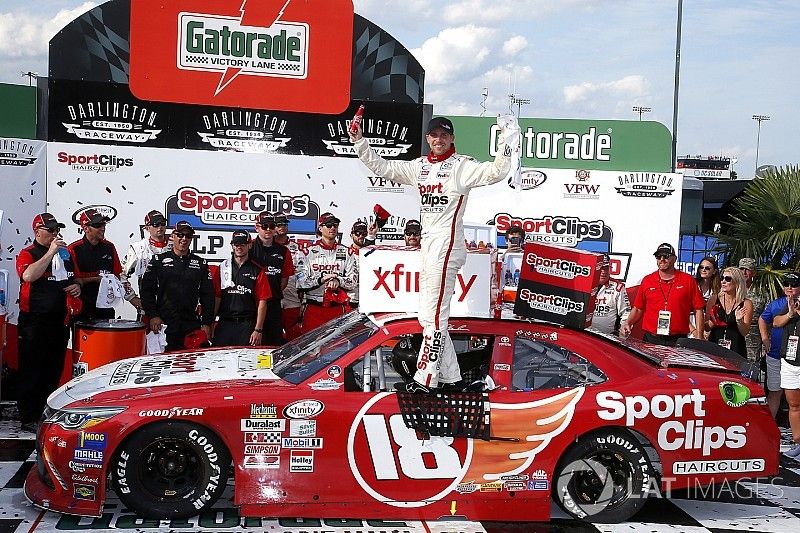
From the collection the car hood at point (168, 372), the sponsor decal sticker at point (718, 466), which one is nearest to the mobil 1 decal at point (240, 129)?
the car hood at point (168, 372)

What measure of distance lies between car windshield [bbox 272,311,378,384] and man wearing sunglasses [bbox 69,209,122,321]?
102 inches

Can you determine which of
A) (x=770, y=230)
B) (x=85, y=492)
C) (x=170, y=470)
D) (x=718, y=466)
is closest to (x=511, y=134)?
(x=718, y=466)

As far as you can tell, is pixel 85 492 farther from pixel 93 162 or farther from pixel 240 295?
pixel 93 162

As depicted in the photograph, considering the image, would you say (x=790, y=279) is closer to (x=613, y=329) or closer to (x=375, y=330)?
(x=613, y=329)

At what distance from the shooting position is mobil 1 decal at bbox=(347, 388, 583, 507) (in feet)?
16.9

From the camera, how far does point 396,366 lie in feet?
17.9

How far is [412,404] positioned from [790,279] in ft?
13.1

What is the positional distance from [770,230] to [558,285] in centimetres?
578

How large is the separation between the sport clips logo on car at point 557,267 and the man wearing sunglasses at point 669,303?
97.5 inches

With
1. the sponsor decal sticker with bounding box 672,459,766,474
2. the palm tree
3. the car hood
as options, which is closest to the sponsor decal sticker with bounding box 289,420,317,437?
the car hood

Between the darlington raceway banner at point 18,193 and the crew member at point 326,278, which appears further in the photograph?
the darlington raceway banner at point 18,193

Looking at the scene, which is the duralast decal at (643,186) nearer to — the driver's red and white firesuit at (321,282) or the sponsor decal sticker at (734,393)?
the driver's red and white firesuit at (321,282)

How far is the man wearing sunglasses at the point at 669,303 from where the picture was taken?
26.2ft

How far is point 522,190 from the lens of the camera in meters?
11.3
